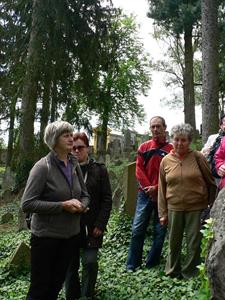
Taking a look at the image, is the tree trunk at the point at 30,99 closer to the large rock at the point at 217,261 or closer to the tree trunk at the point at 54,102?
the tree trunk at the point at 54,102

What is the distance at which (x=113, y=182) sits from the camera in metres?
11.6

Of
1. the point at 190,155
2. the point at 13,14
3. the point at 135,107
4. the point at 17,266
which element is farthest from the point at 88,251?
the point at 135,107

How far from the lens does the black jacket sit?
14.6ft

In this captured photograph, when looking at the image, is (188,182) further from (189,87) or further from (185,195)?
(189,87)

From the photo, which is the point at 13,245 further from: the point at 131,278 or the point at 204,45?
the point at 204,45

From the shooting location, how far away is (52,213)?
3.51 metres

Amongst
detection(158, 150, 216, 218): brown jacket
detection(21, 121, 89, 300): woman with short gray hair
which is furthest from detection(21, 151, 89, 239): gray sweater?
detection(158, 150, 216, 218): brown jacket

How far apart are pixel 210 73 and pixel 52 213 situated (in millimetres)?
6078

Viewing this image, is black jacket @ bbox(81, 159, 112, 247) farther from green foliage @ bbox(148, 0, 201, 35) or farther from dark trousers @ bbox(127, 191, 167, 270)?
green foliage @ bbox(148, 0, 201, 35)

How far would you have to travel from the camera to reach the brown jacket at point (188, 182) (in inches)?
193

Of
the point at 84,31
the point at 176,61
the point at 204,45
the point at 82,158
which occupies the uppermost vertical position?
the point at 176,61

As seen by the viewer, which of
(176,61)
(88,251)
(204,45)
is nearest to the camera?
(88,251)

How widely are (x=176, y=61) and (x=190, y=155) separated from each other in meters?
26.9

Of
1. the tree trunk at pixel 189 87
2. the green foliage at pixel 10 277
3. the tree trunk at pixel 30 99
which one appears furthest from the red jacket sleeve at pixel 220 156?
the tree trunk at pixel 189 87
